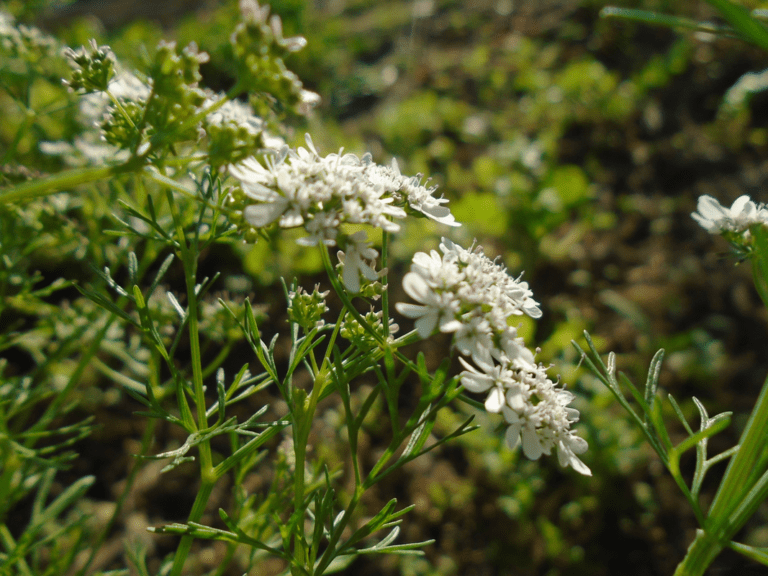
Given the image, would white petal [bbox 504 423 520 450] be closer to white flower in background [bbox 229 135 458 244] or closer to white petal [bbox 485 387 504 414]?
white petal [bbox 485 387 504 414]

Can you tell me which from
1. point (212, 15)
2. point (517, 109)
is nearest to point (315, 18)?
point (212, 15)

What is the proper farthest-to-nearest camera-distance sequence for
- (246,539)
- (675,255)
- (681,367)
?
(675,255) → (681,367) → (246,539)

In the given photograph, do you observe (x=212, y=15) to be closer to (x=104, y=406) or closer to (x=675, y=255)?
(x=104, y=406)

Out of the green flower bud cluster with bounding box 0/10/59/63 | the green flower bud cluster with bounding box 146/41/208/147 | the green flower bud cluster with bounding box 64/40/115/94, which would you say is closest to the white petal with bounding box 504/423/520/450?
the green flower bud cluster with bounding box 146/41/208/147

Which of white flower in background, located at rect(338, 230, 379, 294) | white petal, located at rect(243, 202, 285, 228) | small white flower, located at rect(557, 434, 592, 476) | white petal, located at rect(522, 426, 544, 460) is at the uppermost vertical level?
white petal, located at rect(243, 202, 285, 228)

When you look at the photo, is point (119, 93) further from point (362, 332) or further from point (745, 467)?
point (745, 467)
